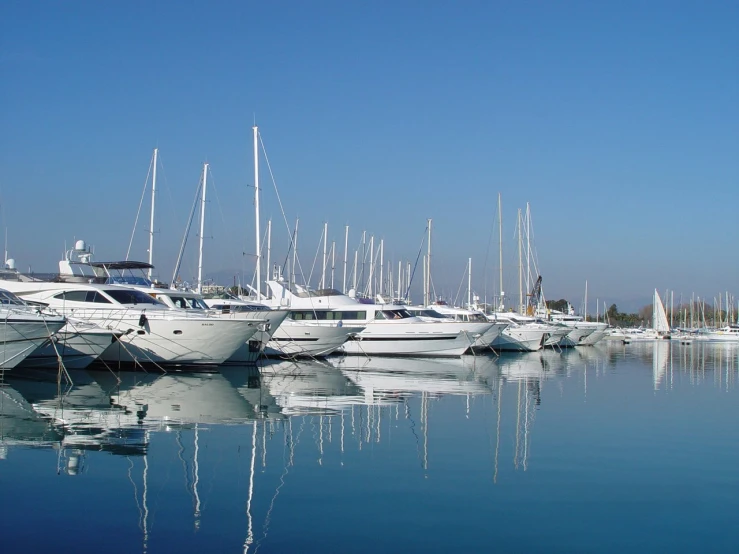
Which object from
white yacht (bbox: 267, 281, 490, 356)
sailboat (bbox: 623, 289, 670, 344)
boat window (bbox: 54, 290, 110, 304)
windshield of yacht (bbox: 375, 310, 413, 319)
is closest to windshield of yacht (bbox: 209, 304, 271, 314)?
boat window (bbox: 54, 290, 110, 304)

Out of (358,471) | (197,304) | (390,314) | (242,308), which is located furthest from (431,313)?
(358,471)

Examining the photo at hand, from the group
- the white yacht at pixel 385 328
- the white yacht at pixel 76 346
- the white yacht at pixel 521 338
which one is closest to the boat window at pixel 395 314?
the white yacht at pixel 385 328

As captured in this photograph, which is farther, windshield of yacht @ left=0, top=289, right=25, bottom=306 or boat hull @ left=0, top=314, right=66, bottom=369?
windshield of yacht @ left=0, top=289, right=25, bottom=306

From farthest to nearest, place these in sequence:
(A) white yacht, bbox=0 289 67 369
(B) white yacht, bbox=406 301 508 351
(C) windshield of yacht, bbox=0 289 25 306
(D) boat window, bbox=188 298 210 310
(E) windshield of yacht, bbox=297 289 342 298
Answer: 1. (B) white yacht, bbox=406 301 508 351
2. (E) windshield of yacht, bbox=297 289 342 298
3. (D) boat window, bbox=188 298 210 310
4. (C) windshield of yacht, bbox=0 289 25 306
5. (A) white yacht, bbox=0 289 67 369

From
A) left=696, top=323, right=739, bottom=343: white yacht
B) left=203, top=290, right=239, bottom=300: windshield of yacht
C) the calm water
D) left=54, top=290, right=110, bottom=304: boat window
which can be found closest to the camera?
the calm water

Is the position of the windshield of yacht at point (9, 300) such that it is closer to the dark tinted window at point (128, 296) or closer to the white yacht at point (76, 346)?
the white yacht at point (76, 346)

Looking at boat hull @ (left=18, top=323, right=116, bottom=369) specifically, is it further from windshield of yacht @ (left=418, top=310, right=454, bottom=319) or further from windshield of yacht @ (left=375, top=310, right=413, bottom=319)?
windshield of yacht @ (left=418, top=310, right=454, bottom=319)

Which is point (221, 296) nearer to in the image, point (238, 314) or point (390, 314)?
point (390, 314)

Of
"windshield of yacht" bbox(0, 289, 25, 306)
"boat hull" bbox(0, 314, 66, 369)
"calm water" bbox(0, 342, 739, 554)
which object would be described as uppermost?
"windshield of yacht" bbox(0, 289, 25, 306)

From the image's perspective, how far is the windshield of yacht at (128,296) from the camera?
1142 inches

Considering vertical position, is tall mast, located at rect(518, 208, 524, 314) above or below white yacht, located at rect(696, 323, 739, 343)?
above

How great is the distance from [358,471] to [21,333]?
566 inches

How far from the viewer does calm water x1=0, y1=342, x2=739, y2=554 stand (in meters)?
→ 8.73

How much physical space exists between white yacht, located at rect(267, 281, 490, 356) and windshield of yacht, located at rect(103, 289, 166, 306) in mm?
11637
